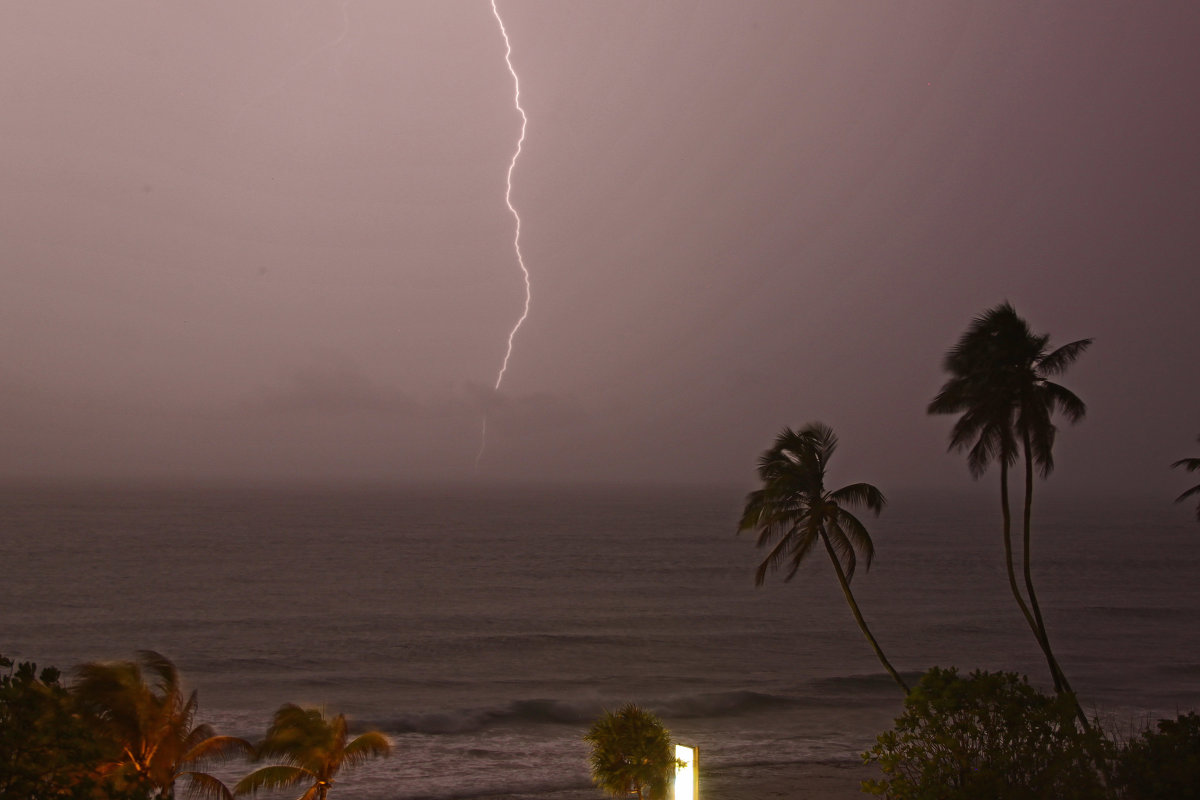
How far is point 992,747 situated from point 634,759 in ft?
26.7

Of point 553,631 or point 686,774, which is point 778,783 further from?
point 553,631

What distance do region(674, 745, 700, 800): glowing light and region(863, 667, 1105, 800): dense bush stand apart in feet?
13.8

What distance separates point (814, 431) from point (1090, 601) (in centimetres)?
6214

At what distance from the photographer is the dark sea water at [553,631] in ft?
114

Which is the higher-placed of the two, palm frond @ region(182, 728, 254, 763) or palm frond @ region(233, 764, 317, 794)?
palm frond @ region(182, 728, 254, 763)

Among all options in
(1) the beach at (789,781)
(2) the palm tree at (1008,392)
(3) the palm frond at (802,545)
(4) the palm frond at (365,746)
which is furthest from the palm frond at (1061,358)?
(4) the palm frond at (365,746)

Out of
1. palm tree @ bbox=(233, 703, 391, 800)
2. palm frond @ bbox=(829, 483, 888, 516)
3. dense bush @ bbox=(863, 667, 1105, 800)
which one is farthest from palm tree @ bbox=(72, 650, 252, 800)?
palm frond @ bbox=(829, 483, 888, 516)

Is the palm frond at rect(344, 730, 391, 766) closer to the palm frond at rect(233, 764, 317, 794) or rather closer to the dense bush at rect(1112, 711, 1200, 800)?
the palm frond at rect(233, 764, 317, 794)

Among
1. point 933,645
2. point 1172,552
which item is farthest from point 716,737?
point 1172,552

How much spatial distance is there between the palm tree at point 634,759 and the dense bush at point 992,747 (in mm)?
6169

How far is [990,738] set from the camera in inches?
541

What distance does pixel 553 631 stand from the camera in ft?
187

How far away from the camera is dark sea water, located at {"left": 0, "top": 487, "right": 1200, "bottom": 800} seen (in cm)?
3469

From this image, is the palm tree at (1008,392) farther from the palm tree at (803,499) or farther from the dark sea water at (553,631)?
the dark sea water at (553,631)
